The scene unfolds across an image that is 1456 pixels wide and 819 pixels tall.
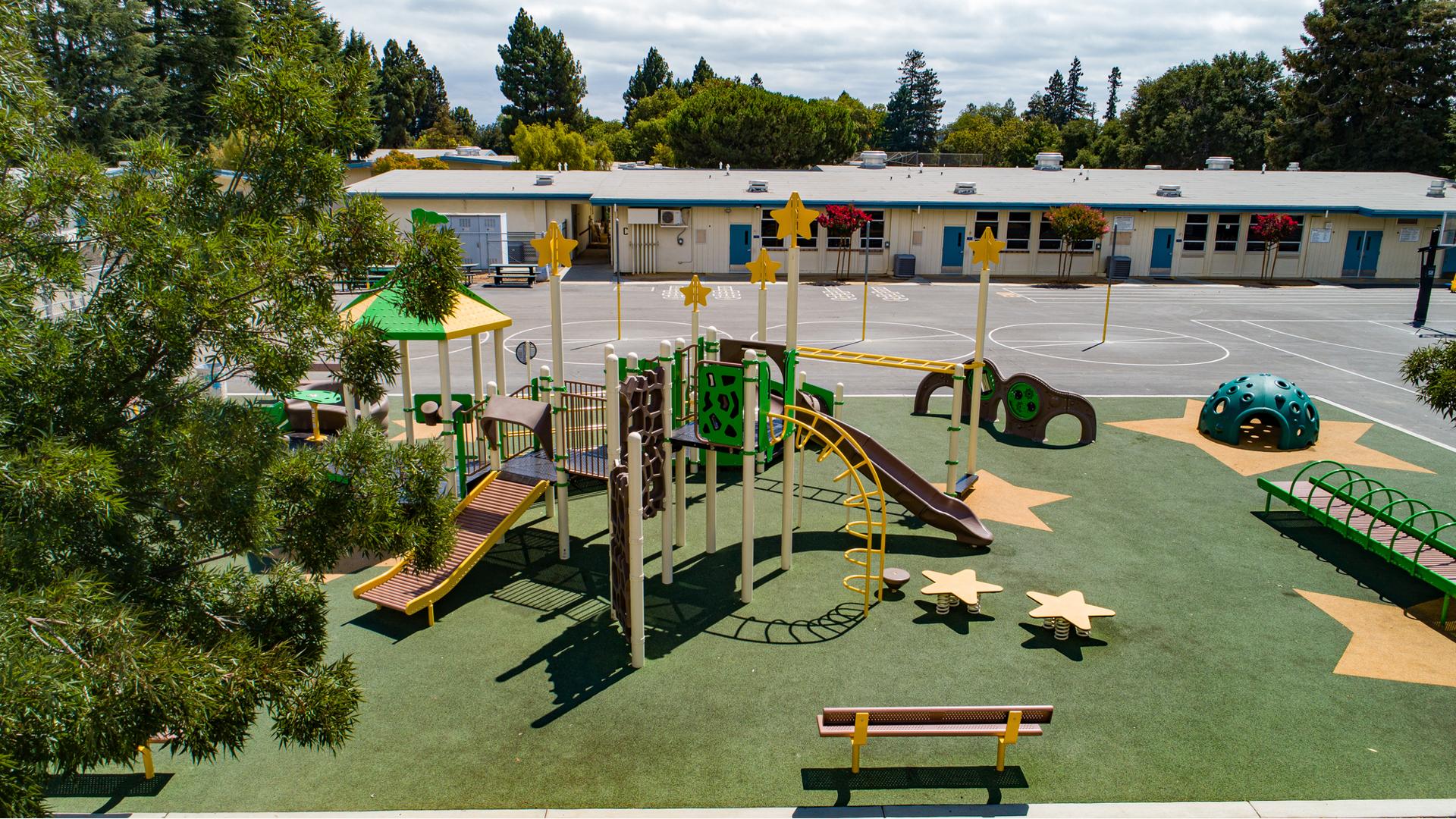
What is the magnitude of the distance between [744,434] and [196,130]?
183 feet

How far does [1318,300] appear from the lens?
34719 mm

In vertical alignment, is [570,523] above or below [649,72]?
below

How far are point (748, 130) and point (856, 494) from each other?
4942cm

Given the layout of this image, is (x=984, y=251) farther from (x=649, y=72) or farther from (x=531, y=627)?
(x=649, y=72)

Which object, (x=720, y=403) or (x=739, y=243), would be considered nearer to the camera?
(x=720, y=403)

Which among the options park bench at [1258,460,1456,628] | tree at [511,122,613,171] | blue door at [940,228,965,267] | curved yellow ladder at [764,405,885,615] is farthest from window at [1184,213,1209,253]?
tree at [511,122,613,171]

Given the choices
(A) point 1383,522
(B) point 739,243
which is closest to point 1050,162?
(B) point 739,243

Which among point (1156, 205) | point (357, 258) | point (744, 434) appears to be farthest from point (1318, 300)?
point (357, 258)

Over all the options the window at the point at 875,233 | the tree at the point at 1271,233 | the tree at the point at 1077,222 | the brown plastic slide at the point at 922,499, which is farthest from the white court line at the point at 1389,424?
the window at the point at 875,233

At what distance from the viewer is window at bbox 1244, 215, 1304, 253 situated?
131ft

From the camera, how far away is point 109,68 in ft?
154

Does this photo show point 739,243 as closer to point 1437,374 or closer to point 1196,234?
point 1196,234

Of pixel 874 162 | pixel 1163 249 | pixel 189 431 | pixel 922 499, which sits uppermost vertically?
pixel 874 162

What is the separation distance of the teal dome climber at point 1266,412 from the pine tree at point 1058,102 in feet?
422
